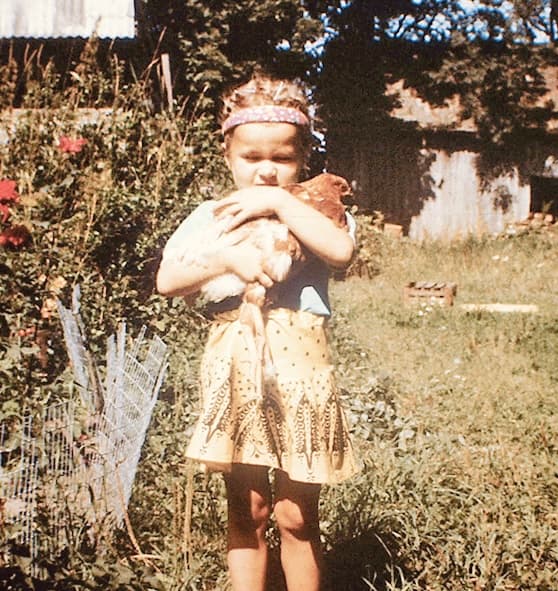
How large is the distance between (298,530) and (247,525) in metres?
0.14

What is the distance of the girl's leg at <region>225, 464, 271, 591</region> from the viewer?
184 cm

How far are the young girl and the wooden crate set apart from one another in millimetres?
5952

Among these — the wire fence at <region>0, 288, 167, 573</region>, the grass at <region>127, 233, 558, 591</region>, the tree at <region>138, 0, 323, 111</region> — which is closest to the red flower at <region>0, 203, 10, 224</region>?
the wire fence at <region>0, 288, 167, 573</region>

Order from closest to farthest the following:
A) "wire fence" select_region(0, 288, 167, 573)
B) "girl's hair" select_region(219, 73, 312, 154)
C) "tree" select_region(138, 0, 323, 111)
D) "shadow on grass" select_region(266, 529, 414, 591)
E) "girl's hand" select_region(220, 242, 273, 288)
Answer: "girl's hand" select_region(220, 242, 273, 288), "girl's hair" select_region(219, 73, 312, 154), "wire fence" select_region(0, 288, 167, 573), "shadow on grass" select_region(266, 529, 414, 591), "tree" select_region(138, 0, 323, 111)

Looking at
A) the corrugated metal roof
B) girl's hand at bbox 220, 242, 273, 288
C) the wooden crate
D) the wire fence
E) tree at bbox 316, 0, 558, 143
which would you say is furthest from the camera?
tree at bbox 316, 0, 558, 143

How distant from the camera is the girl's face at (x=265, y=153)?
1722 millimetres

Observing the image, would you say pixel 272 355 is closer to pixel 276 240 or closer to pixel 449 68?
pixel 276 240

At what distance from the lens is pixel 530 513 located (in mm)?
2617

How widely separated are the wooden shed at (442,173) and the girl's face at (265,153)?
12.0 meters

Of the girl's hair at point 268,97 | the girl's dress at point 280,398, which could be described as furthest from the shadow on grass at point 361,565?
the girl's hair at point 268,97

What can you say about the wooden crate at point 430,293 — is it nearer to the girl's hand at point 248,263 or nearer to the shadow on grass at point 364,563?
the shadow on grass at point 364,563

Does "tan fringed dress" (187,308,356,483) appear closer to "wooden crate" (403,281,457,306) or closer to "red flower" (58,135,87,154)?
"red flower" (58,135,87,154)

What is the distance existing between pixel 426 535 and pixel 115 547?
1117 mm

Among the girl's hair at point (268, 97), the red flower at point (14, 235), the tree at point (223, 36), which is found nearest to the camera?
the girl's hair at point (268, 97)
